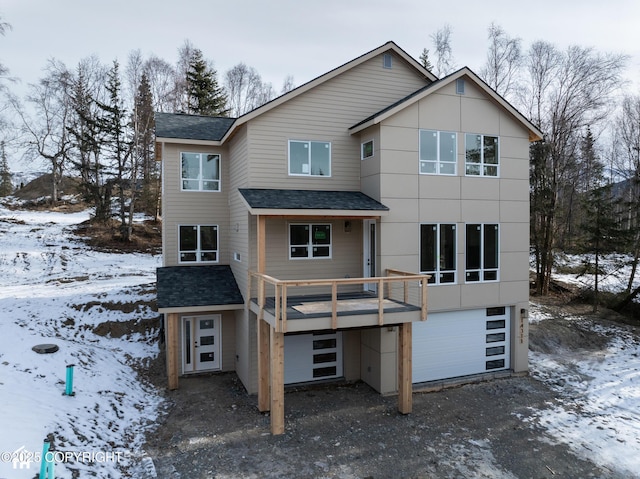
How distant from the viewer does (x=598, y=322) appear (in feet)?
59.5

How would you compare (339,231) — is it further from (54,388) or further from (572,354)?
(572,354)

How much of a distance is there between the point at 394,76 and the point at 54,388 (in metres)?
13.0

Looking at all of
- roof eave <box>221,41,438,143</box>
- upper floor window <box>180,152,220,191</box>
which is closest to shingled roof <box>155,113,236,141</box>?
upper floor window <box>180,152,220,191</box>

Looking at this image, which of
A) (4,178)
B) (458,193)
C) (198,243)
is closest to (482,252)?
(458,193)

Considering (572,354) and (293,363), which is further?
(572,354)

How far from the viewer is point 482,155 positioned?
41.7ft

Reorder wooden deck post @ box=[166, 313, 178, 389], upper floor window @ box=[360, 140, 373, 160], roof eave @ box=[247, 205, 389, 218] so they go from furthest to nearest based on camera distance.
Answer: upper floor window @ box=[360, 140, 373, 160]
wooden deck post @ box=[166, 313, 178, 389]
roof eave @ box=[247, 205, 389, 218]

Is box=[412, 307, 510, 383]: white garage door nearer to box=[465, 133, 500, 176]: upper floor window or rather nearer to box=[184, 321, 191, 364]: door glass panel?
box=[465, 133, 500, 176]: upper floor window

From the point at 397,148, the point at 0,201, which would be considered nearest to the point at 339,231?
the point at 397,148

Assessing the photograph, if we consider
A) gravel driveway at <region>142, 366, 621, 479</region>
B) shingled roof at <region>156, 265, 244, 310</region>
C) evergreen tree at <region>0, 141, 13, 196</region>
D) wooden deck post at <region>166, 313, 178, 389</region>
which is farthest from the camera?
evergreen tree at <region>0, 141, 13, 196</region>

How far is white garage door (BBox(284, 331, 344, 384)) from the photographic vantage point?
476 inches

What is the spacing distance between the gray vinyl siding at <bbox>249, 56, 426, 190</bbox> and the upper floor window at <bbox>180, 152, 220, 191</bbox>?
3.03 metres

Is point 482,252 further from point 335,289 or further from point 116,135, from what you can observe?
point 116,135

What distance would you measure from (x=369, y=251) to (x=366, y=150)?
10.4 feet
